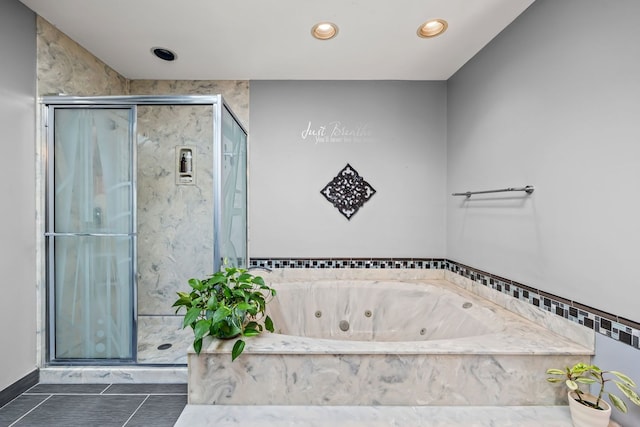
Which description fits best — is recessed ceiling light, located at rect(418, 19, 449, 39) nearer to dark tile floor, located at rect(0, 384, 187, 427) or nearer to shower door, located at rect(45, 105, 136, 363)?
shower door, located at rect(45, 105, 136, 363)

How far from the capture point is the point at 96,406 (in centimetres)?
147

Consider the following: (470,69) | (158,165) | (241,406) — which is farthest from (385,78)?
(241,406)

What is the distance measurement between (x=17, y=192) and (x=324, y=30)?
203cm

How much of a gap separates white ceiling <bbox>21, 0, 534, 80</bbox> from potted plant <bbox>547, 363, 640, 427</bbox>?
1.83 metres

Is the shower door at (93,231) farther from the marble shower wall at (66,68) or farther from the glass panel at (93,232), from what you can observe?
the marble shower wall at (66,68)

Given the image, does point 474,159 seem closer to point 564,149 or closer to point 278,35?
point 564,149

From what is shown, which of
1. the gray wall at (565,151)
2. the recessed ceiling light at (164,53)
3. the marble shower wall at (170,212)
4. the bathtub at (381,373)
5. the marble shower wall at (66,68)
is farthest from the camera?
the marble shower wall at (170,212)

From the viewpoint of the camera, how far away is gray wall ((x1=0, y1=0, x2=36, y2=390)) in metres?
1.49

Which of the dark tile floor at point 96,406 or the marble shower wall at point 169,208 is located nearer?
the dark tile floor at point 96,406

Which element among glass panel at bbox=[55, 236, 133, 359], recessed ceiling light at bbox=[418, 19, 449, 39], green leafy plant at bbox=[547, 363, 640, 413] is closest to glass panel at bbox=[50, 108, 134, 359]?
glass panel at bbox=[55, 236, 133, 359]

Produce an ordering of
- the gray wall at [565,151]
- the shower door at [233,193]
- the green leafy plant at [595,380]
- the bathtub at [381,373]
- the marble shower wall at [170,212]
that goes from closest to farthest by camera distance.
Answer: the green leafy plant at [595,380] → the gray wall at [565,151] → the bathtub at [381,373] → the shower door at [233,193] → the marble shower wall at [170,212]

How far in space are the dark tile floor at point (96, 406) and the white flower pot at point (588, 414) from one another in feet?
5.64

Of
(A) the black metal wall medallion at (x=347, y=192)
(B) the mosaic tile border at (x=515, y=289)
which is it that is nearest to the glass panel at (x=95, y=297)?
(B) the mosaic tile border at (x=515, y=289)

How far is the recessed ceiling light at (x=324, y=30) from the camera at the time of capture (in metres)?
1.74
